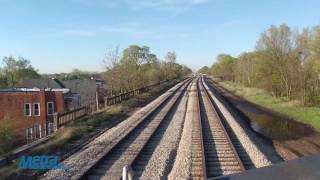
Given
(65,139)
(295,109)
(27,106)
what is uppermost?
(65,139)

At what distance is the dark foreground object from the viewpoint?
383cm

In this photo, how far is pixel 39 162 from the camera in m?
13.3

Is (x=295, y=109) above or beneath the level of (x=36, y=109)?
above

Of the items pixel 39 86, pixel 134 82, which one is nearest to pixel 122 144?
pixel 134 82

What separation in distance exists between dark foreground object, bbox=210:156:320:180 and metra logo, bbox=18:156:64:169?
31.1ft

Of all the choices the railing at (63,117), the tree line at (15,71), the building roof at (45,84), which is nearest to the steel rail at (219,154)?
the railing at (63,117)

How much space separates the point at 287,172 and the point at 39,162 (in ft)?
35.2

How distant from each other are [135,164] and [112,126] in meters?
9.91

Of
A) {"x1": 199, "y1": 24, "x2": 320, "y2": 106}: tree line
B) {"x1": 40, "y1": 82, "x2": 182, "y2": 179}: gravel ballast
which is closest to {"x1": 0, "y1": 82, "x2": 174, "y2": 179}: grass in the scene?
{"x1": 40, "y1": 82, "x2": 182, "y2": 179}: gravel ballast

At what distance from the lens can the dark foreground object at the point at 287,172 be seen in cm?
383

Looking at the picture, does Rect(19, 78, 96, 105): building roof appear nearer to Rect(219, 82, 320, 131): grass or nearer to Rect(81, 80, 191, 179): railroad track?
Rect(219, 82, 320, 131): grass

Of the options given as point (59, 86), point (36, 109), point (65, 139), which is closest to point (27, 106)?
point (36, 109)

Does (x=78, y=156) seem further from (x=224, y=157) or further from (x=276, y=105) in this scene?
(x=276, y=105)

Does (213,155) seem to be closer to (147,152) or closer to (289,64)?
(147,152)
